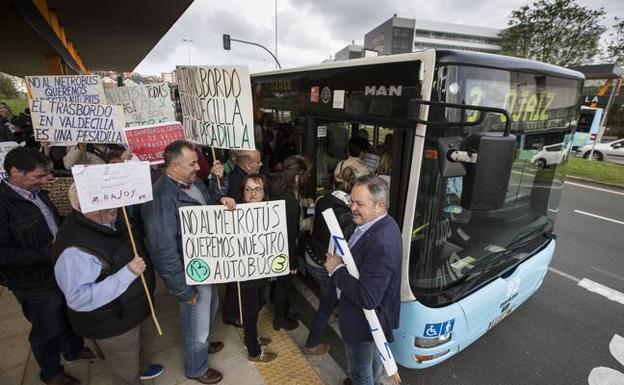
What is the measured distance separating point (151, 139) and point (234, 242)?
70.3 inches

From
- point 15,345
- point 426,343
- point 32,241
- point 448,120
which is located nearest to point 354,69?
point 448,120

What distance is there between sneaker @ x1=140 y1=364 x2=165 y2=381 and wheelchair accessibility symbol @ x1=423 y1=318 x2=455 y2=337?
7.70ft

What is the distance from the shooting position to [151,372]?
9.12 feet

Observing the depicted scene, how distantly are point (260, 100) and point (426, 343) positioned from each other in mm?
4667

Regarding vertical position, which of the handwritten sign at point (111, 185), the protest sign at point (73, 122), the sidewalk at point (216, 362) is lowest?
the sidewalk at point (216, 362)

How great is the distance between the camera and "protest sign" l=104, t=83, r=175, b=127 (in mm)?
4586

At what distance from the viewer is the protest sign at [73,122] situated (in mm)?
3383

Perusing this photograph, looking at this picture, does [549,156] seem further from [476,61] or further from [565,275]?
A: [565,275]

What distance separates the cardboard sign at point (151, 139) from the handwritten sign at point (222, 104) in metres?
0.90

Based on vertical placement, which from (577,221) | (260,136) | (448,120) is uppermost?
(448,120)

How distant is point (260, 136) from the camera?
5988mm

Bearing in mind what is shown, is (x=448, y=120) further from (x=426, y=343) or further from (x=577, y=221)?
(x=577, y=221)

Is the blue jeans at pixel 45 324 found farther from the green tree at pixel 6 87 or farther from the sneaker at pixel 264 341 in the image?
the green tree at pixel 6 87

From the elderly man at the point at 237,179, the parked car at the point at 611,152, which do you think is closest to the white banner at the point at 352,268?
the elderly man at the point at 237,179
